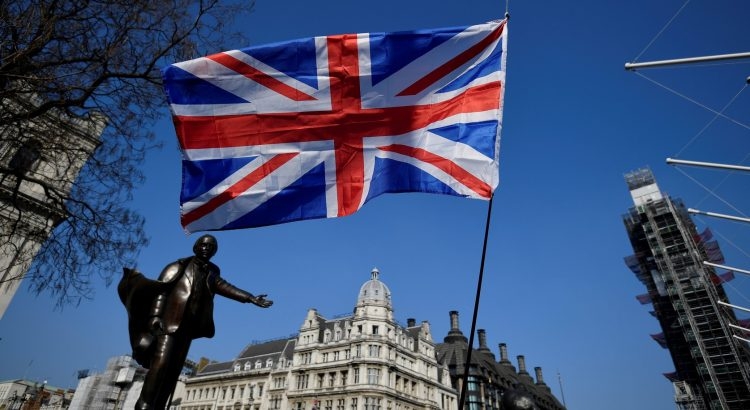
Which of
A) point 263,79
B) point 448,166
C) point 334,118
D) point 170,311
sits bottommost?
point 170,311

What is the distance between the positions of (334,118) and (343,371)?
144 ft

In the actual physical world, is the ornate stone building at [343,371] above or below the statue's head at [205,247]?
above

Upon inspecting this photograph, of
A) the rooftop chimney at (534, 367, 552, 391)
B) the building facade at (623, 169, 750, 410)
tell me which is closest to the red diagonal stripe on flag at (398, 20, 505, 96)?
the building facade at (623, 169, 750, 410)

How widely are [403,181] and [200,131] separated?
323cm

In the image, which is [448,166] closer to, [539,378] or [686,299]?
[686,299]

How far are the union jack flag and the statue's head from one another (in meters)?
1.09

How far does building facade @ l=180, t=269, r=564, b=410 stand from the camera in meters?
44.8

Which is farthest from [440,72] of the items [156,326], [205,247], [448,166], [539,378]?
[539,378]

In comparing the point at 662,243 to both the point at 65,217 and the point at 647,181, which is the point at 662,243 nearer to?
the point at 647,181

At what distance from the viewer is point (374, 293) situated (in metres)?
50.3

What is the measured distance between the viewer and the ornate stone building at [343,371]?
44688 mm

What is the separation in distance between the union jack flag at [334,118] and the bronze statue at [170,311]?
1346mm

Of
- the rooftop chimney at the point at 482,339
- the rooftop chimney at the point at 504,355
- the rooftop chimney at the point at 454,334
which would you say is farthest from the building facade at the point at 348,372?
the rooftop chimney at the point at 504,355

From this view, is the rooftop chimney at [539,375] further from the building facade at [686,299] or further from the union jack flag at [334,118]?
the union jack flag at [334,118]
